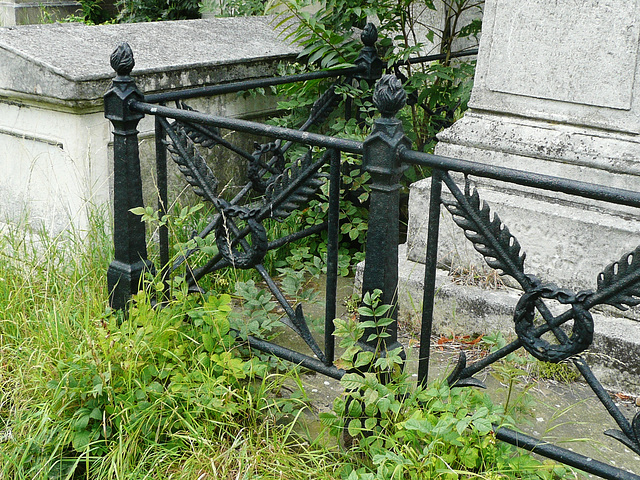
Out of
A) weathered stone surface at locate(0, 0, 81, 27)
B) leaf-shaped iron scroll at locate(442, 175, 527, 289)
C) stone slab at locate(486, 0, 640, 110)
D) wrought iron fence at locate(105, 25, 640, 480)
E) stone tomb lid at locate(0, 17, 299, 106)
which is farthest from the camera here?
weathered stone surface at locate(0, 0, 81, 27)

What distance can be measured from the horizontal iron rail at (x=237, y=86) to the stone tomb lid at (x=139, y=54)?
253 mm

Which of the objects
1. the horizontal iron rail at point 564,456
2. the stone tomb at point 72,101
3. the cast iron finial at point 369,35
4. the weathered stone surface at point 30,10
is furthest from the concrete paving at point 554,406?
the weathered stone surface at point 30,10

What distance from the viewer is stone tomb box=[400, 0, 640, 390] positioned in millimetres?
2775

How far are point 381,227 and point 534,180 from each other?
18.6 inches

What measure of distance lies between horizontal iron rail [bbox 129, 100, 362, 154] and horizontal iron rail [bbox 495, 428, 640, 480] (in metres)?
0.94

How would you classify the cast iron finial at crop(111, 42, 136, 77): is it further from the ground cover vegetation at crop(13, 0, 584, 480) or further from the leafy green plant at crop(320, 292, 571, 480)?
the leafy green plant at crop(320, 292, 571, 480)

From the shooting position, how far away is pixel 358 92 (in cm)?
389

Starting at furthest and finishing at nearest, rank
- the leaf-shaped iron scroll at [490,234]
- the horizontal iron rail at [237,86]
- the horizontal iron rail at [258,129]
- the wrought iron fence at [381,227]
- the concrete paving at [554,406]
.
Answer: the horizontal iron rail at [237,86] < the concrete paving at [554,406] < the horizontal iron rail at [258,129] < the leaf-shaped iron scroll at [490,234] < the wrought iron fence at [381,227]

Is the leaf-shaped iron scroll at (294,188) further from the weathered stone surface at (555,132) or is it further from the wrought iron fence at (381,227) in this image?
the weathered stone surface at (555,132)

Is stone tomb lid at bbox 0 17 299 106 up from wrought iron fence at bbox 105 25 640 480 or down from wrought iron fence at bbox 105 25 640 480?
up

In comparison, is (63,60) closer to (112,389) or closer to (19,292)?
(19,292)

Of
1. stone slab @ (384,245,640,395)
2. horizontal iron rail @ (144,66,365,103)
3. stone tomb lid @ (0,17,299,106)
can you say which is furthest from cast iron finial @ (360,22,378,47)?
stone slab @ (384,245,640,395)

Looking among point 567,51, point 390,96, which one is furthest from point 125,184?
point 567,51

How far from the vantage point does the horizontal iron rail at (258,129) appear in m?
2.26
